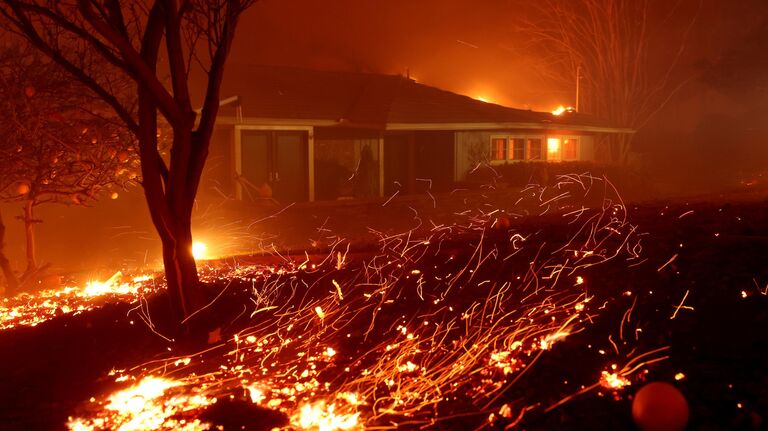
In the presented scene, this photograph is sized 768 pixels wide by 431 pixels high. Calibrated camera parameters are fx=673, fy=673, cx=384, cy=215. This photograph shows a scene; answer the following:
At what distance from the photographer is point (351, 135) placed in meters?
24.1

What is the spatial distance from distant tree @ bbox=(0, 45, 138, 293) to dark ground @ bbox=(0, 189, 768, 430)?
12.7 feet

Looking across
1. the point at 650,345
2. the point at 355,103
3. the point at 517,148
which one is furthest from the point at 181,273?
the point at 517,148

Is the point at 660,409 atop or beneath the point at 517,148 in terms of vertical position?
beneath

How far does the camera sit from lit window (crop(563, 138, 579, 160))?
29661mm

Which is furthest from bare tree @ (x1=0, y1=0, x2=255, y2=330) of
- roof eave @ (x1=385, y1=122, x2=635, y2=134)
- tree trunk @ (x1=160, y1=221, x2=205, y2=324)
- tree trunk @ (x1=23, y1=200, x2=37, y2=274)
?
roof eave @ (x1=385, y1=122, x2=635, y2=134)

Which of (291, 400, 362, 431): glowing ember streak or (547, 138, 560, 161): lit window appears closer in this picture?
A: (291, 400, 362, 431): glowing ember streak

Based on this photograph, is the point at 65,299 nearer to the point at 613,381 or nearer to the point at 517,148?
the point at 613,381

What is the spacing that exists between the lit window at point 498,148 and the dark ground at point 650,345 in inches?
710

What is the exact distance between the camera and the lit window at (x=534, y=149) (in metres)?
27.5

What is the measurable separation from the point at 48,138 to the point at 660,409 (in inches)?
392

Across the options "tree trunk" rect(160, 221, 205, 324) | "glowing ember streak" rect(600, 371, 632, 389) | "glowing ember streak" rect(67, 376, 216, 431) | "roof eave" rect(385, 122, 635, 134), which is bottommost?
"glowing ember streak" rect(67, 376, 216, 431)

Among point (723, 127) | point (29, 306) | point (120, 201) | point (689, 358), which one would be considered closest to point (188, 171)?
point (29, 306)

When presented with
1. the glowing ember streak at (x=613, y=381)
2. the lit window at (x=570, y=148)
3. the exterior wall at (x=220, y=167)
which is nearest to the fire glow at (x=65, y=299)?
the glowing ember streak at (x=613, y=381)

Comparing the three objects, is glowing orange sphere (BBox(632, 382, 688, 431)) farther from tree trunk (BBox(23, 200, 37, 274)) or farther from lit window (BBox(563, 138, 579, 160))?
lit window (BBox(563, 138, 579, 160))
